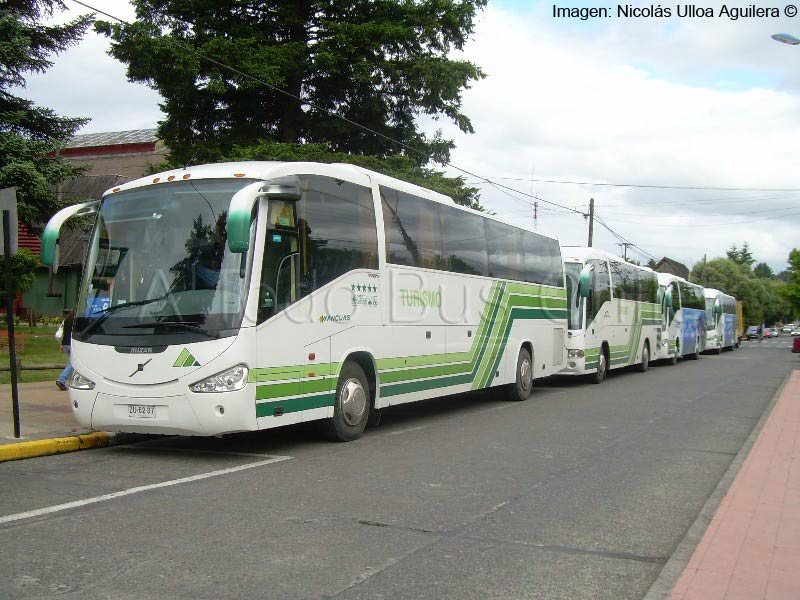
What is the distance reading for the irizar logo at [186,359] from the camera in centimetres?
859

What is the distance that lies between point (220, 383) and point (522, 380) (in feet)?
29.6

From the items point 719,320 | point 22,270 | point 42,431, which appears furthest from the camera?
point 719,320

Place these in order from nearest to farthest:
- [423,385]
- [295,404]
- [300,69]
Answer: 1. [295,404]
2. [423,385]
3. [300,69]

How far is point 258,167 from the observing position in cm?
934

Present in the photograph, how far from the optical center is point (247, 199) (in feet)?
26.9

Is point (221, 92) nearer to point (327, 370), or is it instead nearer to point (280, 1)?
point (280, 1)

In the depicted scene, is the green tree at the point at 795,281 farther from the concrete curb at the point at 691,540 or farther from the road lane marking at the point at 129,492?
the road lane marking at the point at 129,492

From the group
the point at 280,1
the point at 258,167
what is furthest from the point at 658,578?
the point at 280,1

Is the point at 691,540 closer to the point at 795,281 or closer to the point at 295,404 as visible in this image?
the point at 295,404

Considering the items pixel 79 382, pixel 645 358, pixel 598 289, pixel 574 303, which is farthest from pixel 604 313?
pixel 79 382

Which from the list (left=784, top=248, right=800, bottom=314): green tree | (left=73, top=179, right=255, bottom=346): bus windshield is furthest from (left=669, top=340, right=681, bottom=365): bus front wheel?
(left=784, top=248, right=800, bottom=314): green tree

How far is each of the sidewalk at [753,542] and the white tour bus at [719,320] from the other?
35.7 m

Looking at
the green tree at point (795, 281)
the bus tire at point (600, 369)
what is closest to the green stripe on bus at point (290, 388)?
the bus tire at point (600, 369)

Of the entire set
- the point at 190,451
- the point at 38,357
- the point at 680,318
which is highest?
the point at 680,318
